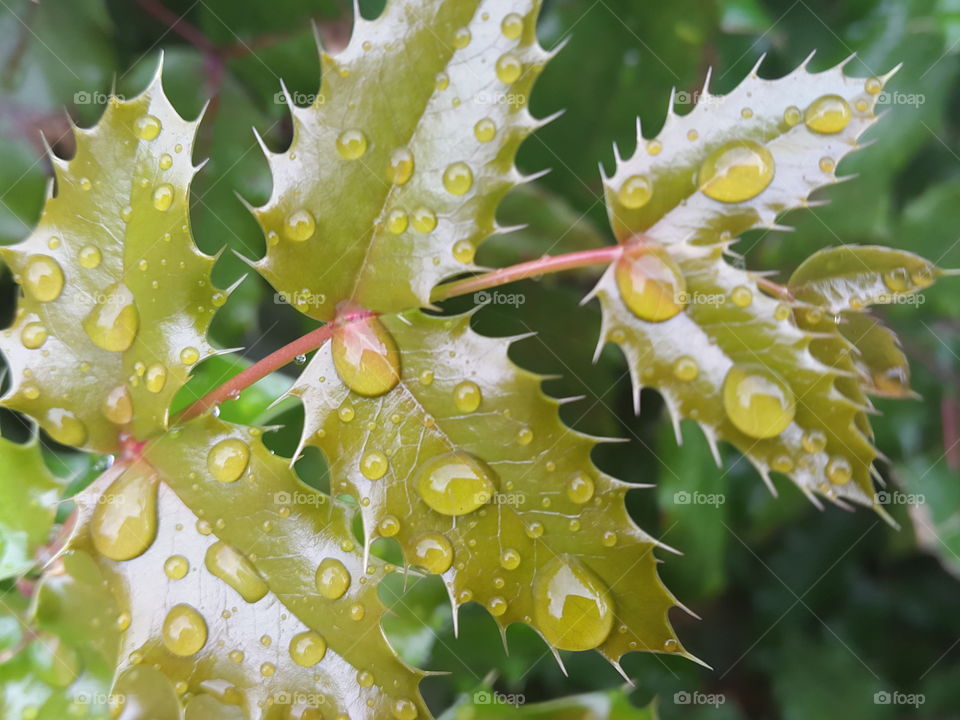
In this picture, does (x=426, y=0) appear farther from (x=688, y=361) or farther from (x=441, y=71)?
(x=688, y=361)

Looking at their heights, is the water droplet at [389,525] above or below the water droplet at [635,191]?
below

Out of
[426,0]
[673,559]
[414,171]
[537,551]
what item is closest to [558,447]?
[537,551]

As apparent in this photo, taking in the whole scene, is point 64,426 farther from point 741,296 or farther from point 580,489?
point 741,296

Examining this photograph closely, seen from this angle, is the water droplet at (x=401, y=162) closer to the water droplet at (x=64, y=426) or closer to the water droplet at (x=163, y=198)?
the water droplet at (x=163, y=198)

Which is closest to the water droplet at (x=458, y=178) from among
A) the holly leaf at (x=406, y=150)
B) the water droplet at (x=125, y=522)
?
the holly leaf at (x=406, y=150)

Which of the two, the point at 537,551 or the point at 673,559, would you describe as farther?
the point at 673,559

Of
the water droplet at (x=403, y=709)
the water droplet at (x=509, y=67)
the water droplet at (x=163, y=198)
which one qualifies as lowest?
the water droplet at (x=403, y=709)
